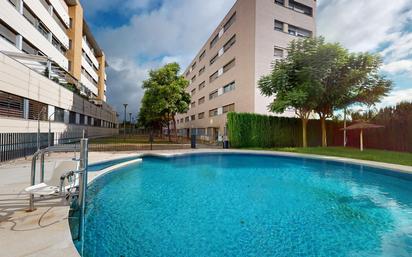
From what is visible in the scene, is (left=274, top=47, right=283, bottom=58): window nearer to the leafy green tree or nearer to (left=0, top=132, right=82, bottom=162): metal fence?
the leafy green tree

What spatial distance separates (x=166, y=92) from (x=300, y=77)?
13855 millimetres

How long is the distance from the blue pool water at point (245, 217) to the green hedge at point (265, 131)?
430 inches

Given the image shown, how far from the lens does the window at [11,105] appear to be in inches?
403

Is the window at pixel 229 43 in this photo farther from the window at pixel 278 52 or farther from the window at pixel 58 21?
the window at pixel 58 21

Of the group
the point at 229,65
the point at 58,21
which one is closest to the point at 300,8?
the point at 229,65

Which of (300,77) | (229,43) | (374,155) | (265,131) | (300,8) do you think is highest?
(300,8)

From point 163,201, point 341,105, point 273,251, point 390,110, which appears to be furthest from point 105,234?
point 390,110

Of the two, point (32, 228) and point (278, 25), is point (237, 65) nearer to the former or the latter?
point (278, 25)

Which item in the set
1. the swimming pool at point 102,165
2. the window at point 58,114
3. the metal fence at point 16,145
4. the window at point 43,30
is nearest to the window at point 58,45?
the window at point 43,30

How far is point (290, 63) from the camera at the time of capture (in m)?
18.1

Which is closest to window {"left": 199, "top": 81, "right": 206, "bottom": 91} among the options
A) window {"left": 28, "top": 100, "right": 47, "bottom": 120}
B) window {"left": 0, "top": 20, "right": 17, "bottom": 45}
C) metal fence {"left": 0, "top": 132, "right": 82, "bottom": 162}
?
window {"left": 28, "top": 100, "right": 47, "bottom": 120}

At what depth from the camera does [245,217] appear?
4.59 meters

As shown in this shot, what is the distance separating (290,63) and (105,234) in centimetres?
1913

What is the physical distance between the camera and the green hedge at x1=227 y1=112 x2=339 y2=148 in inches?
758
